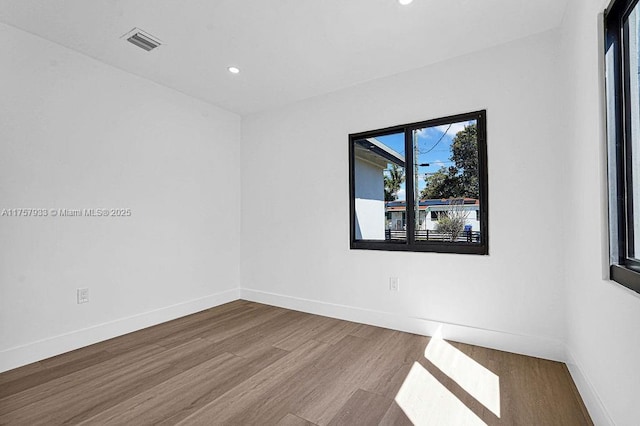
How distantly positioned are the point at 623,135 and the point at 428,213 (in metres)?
1.63

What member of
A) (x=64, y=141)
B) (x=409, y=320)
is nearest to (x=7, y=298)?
(x=64, y=141)

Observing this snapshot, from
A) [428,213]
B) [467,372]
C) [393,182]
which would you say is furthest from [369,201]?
[467,372]

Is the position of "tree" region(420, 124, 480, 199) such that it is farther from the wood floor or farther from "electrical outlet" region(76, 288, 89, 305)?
"electrical outlet" region(76, 288, 89, 305)

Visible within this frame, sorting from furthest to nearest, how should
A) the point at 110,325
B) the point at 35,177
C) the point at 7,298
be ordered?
the point at 110,325
the point at 35,177
the point at 7,298

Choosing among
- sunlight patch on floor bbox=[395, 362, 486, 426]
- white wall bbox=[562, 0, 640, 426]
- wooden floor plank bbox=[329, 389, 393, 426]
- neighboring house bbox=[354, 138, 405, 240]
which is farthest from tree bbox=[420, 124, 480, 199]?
wooden floor plank bbox=[329, 389, 393, 426]

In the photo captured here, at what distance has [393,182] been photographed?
10.6 feet

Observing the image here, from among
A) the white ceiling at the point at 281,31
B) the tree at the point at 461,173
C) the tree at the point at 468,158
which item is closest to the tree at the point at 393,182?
the tree at the point at 461,173

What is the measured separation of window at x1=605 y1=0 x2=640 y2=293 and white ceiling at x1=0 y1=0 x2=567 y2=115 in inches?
35.5

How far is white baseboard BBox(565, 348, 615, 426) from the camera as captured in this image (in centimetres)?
148

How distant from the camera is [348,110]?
341cm

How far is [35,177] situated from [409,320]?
3.35 meters

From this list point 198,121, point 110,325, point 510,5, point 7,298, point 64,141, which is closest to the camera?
point 510,5

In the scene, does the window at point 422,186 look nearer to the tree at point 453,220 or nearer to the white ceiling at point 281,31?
the tree at point 453,220

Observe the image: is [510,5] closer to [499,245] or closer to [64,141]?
[499,245]
